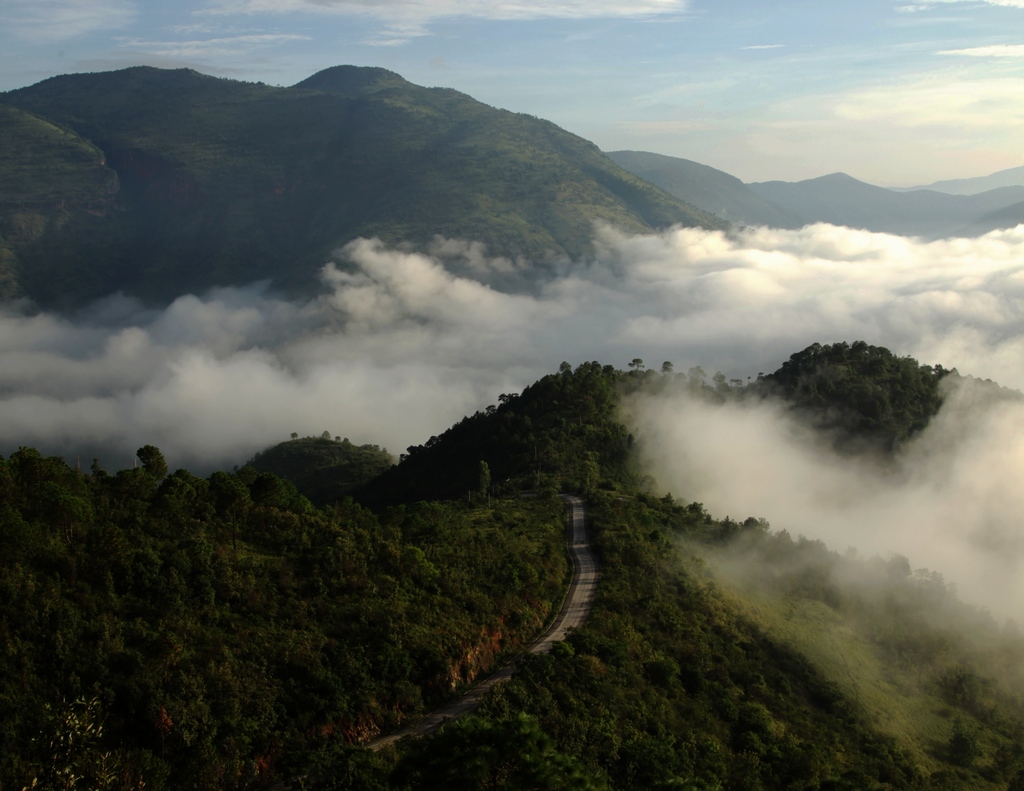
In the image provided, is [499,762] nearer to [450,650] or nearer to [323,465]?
[450,650]

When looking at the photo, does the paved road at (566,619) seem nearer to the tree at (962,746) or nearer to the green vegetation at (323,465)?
the tree at (962,746)

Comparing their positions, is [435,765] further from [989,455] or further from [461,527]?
[989,455]

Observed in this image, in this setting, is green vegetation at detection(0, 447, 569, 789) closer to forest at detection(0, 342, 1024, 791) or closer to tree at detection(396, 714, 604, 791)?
forest at detection(0, 342, 1024, 791)

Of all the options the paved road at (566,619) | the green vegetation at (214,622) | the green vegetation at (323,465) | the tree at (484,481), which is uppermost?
the green vegetation at (214,622)

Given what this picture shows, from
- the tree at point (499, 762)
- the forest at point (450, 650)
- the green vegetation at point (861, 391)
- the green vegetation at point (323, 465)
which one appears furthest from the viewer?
the green vegetation at point (323, 465)

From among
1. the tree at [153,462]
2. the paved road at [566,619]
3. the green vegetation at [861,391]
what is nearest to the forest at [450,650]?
the tree at [153,462]

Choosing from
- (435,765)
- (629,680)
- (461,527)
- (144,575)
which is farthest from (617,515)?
(435,765)

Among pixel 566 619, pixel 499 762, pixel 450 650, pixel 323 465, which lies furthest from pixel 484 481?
pixel 323 465
